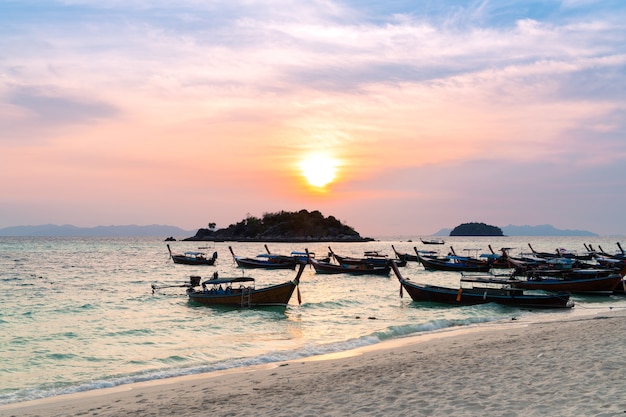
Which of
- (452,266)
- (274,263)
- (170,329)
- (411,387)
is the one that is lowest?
(170,329)

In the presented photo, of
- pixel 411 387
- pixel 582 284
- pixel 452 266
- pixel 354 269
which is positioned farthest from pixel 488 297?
pixel 452 266

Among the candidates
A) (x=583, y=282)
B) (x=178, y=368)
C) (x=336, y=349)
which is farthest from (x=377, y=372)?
(x=583, y=282)

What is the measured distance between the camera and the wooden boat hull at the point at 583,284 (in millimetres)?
33750

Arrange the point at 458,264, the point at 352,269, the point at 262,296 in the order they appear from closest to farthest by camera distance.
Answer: the point at 262,296, the point at 352,269, the point at 458,264

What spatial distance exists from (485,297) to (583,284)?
1005cm

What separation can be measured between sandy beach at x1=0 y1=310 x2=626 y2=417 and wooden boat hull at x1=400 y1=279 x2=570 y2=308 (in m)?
11.4

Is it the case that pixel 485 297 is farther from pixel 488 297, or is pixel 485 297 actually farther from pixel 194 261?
pixel 194 261

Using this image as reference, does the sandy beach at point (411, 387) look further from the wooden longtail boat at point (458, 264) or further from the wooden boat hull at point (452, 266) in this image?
the wooden longtail boat at point (458, 264)

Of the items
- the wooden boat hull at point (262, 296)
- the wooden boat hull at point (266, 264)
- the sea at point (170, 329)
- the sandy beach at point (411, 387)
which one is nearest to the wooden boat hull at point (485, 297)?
the sea at point (170, 329)

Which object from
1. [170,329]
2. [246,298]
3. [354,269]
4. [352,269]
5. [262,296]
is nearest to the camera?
[170,329]

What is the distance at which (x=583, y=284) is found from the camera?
3416cm

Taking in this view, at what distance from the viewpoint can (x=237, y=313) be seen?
1061 inches

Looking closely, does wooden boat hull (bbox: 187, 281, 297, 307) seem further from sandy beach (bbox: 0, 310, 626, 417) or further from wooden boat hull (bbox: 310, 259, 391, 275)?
wooden boat hull (bbox: 310, 259, 391, 275)

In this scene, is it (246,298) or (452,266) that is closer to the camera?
(246,298)
